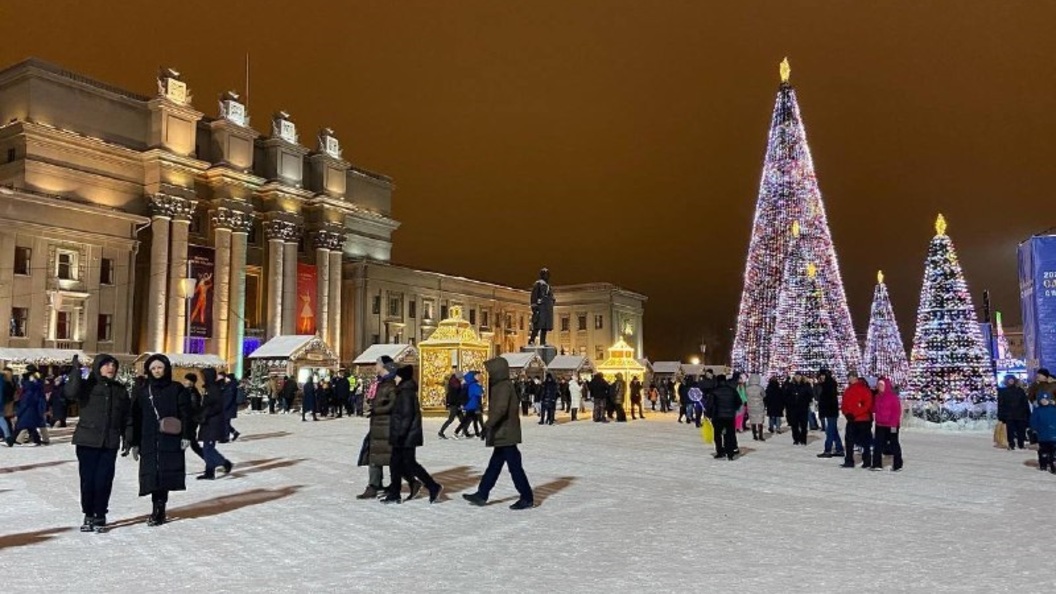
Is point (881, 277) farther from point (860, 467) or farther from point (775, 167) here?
point (860, 467)

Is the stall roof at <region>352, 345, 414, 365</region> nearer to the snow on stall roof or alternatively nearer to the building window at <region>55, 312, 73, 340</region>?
the snow on stall roof

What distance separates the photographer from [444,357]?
83.8 feet

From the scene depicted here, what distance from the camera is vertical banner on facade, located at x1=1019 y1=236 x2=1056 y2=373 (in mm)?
19375

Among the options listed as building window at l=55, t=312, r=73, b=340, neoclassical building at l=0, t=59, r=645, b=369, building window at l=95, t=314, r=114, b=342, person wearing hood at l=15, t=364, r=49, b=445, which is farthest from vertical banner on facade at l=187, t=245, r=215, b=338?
person wearing hood at l=15, t=364, r=49, b=445

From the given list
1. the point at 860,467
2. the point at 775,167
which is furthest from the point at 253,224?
Result: the point at 860,467

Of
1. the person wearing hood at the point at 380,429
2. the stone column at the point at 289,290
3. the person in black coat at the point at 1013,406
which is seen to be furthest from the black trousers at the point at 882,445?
the stone column at the point at 289,290

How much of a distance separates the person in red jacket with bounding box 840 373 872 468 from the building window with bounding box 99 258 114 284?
3997cm

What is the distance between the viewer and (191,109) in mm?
48906

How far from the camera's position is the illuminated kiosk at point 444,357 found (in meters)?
25.3

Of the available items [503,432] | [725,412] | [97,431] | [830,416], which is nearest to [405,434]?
[503,432]

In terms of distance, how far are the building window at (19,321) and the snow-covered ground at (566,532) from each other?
1162 inches

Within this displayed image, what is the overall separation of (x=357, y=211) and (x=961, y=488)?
58.8 metres

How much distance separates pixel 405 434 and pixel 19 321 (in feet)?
122

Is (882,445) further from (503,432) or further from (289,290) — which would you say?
(289,290)
